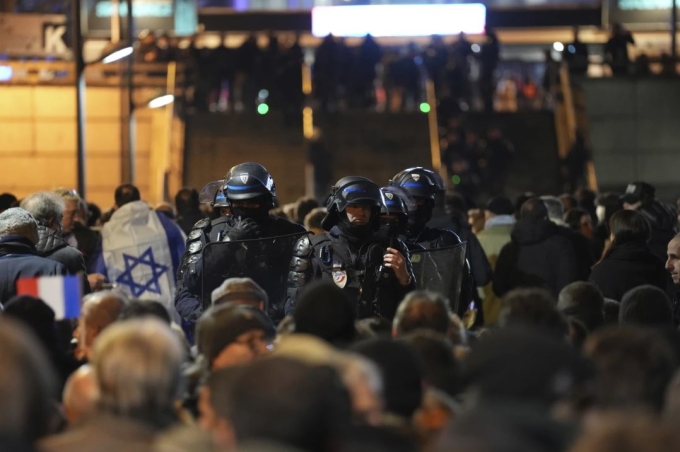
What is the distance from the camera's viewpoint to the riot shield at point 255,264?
8.79 meters

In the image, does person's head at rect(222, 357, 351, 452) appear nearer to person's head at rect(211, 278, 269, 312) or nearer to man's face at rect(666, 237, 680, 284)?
person's head at rect(211, 278, 269, 312)

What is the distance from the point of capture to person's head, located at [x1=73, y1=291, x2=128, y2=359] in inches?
274

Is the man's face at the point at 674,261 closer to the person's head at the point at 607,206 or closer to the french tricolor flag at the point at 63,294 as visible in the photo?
the french tricolor flag at the point at 63,294

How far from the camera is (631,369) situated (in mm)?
4957

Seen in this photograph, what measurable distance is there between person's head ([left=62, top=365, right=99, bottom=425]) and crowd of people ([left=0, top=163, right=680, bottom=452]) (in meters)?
0.01

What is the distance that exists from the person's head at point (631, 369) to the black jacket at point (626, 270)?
535 centimetres

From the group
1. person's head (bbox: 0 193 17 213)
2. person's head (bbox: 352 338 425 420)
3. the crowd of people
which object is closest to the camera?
the crowd of people

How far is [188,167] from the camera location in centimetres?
2983

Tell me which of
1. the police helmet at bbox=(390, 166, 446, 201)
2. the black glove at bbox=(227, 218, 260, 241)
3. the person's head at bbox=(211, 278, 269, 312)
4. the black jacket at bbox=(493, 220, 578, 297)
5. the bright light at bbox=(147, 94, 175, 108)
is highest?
the bright light at bbox=(147, 94, 175, 108)

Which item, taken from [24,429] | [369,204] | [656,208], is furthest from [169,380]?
[656,208]

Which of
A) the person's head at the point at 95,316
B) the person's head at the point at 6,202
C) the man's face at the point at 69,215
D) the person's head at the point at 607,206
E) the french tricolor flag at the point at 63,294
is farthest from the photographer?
the person's head at the point at 607,206

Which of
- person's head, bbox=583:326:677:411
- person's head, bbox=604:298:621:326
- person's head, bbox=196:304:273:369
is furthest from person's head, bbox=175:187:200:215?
person's head, bbox=583:326:677:411

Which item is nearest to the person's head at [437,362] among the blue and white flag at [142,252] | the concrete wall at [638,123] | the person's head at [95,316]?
the person's head at [95,316]

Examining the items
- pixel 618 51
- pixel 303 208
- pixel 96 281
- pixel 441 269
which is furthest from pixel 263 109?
pixel 441 269
